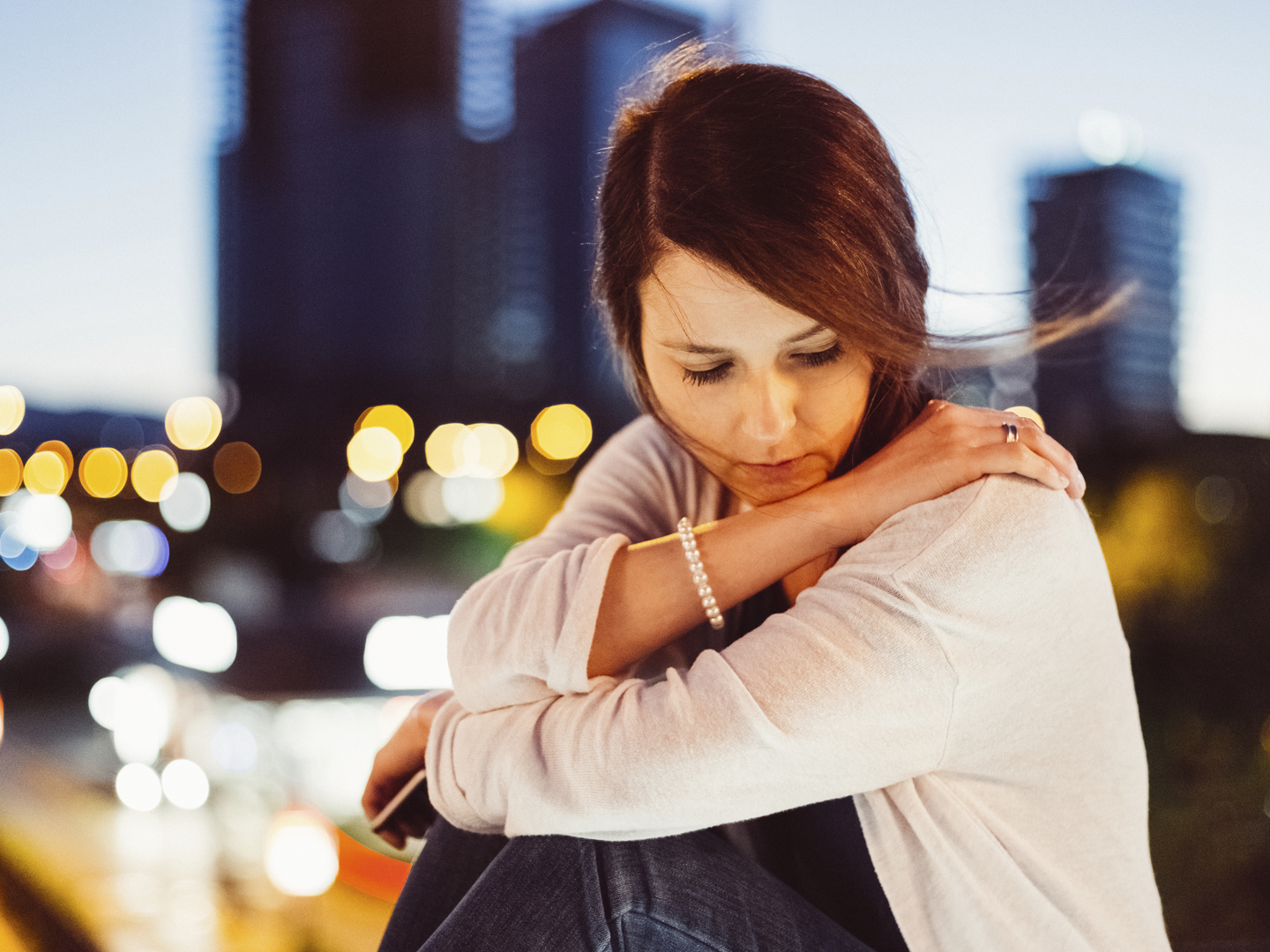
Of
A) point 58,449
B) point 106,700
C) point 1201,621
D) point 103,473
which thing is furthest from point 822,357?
point 58,449

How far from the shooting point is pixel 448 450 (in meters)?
33.8

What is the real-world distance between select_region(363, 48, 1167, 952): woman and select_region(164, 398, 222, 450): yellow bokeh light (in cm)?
4202

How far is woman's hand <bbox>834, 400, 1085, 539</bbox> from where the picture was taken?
1.03 meters

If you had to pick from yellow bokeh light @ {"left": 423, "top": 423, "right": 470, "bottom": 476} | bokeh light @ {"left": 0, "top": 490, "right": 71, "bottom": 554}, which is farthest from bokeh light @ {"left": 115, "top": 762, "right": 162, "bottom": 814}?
bokeh light @ {"left": 0, "top": 490, "right": 71, "bottom": 554}

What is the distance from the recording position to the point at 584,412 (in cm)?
3494

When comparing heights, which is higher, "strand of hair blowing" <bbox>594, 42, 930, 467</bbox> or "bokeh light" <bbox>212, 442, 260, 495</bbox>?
"strand of hair blowing" <bbox>594, 42, 930, 467</bbox>

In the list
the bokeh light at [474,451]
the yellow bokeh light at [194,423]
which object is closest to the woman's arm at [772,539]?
the bokeh light at [474,451]

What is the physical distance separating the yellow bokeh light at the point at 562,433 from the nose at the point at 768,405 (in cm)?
2769

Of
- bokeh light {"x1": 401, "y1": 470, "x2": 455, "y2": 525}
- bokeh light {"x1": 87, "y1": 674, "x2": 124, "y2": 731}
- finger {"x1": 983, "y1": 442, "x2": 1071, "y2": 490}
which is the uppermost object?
finger {"x1": 983, "y1": 442, "x2": 1071, "y2": 490}

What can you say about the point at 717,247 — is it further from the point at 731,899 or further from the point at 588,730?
the point at 731,899

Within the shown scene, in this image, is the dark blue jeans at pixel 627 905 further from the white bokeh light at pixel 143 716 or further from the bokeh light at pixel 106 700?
the bokeh light at pixel 106 700

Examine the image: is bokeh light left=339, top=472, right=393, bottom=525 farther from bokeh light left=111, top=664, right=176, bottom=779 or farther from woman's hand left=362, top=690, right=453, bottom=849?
woman's hand left=362, top=690, right=453, bottom=849

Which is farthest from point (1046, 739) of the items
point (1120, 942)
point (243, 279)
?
point (243, 279)

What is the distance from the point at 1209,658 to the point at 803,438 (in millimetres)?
5111
